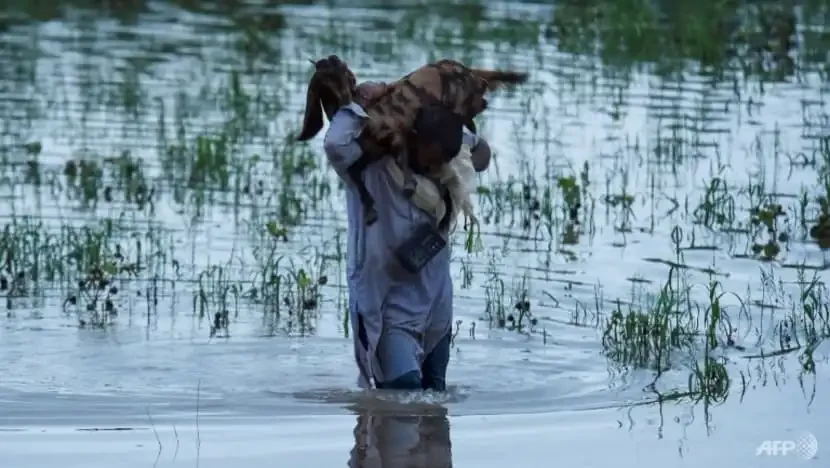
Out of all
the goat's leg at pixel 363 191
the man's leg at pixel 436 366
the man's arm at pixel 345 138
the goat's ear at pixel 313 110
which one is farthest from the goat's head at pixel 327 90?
the man's leg at pixel 436 366

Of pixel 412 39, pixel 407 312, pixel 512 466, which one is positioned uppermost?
pixel 412 39

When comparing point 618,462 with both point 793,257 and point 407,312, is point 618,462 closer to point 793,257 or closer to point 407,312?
point 407,312

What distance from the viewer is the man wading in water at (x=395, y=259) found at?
19.2ft

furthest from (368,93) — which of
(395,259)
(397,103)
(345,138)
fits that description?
(395,259)

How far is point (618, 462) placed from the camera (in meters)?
5.67

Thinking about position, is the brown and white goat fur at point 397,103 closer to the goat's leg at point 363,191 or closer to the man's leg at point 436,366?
the goat's leg at point 363,191

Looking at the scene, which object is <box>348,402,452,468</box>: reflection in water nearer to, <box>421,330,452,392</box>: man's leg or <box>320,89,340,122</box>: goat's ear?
<box>421,330,452,392</box>: man's leg

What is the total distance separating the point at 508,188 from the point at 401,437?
3.99 meters

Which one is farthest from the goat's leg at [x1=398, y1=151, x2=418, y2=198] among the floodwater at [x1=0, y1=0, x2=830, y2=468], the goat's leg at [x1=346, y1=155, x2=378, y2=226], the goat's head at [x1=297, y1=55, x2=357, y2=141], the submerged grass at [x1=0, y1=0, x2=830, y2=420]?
the submerged grass at [x1=0, y1=0, x2=830, y2=420]

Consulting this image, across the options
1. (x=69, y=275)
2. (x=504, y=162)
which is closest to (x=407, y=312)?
(x=69, y=275)

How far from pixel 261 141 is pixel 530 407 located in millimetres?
5412

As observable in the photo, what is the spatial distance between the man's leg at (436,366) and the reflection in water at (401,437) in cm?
8

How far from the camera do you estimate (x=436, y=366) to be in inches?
243

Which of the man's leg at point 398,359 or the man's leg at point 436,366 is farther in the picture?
the man's leg at point 436,366
